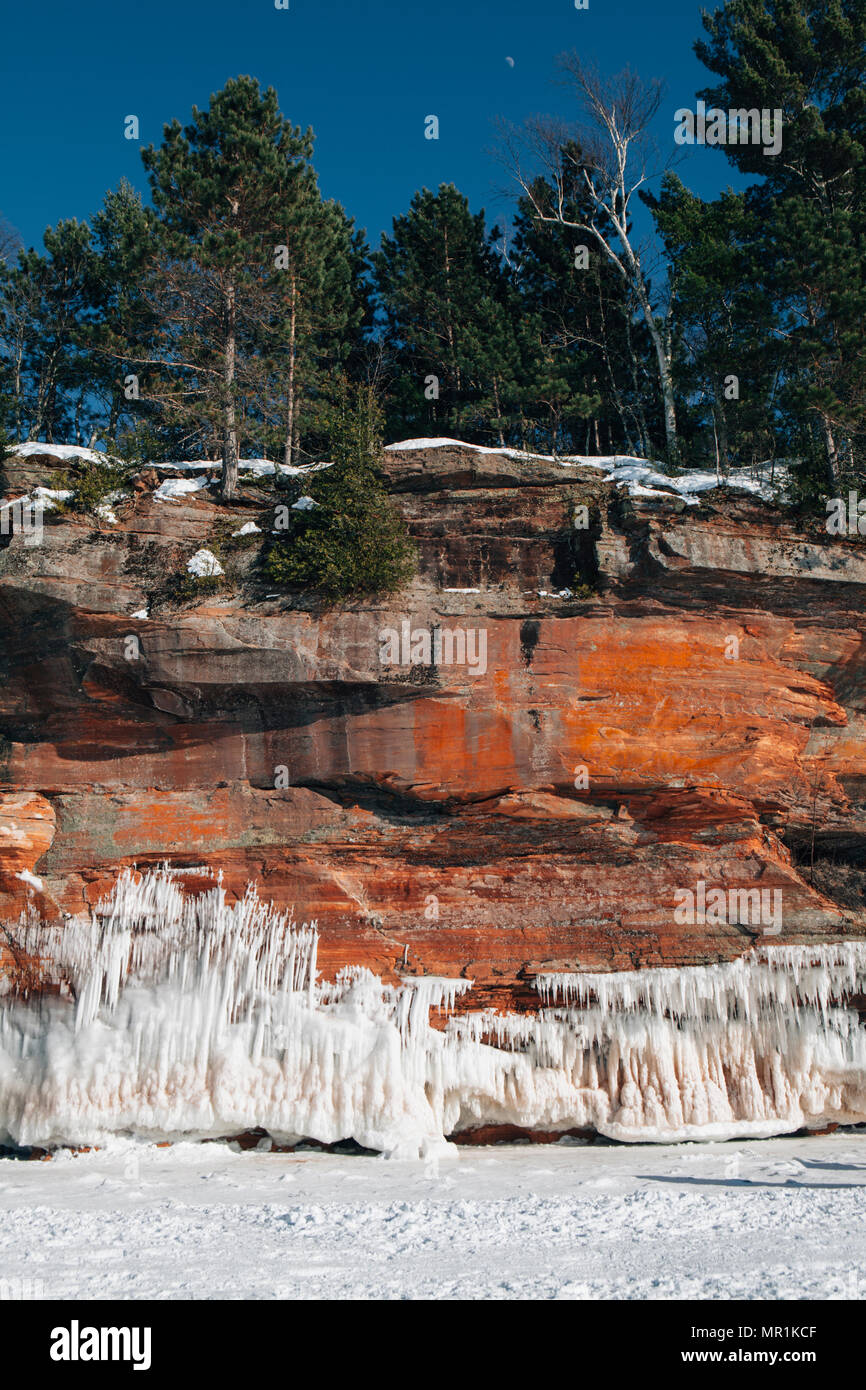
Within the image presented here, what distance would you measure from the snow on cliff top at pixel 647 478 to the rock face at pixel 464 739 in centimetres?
61

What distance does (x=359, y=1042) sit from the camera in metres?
13.4

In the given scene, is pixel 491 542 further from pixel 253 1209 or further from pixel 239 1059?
pixel 253 1209

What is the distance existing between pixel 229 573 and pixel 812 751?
412 inches

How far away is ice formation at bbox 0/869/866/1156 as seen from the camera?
1302 centimetres

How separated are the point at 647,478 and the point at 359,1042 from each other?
10.8 meters

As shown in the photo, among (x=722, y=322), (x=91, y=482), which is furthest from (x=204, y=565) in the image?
(x=722, y=322)

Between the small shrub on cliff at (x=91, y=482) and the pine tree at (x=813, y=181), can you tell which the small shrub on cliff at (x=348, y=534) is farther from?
the pine tree at (x=813, y=181)

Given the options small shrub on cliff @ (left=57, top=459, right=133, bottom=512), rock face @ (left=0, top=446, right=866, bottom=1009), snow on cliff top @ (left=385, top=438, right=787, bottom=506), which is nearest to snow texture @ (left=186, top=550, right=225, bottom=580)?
rock face @ (left=0, top=446, right=866, bottom=1009)

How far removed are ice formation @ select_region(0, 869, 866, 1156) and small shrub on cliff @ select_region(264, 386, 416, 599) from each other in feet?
17.4

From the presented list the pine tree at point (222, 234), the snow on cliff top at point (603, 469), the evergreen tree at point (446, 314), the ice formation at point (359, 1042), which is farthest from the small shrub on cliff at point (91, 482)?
the evergreen tree at point (446, 314)

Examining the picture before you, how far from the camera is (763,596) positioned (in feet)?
48.3

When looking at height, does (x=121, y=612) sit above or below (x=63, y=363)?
below

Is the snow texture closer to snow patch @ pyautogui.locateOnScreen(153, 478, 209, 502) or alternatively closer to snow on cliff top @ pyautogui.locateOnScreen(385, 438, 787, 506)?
snow patch @ pyautogui.locateOnScreen(153, 478, 209, 502)

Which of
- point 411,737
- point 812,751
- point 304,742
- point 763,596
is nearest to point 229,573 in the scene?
point 304,742
